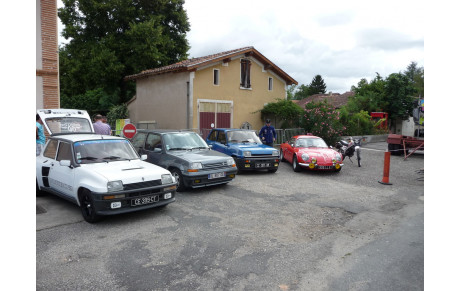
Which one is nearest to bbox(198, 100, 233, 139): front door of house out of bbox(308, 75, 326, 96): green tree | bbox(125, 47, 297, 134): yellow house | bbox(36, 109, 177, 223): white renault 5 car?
bbox(125, 47, 297, 134): yellow house

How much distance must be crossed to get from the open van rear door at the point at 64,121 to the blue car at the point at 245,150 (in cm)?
433

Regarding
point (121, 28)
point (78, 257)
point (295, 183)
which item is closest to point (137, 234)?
point (78, 257)

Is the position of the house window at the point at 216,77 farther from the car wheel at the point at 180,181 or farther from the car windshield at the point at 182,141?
the car wheel at the point at 180,181

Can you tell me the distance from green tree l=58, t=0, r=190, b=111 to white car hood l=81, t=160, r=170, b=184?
61.2ft

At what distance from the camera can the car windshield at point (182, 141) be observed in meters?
9.08

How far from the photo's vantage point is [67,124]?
10539 millimetres

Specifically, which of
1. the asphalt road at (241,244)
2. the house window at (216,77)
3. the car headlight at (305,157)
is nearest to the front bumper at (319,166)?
the car headlight at (305,157)

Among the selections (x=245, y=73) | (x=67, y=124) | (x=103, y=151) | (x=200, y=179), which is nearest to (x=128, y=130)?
(x=67, y=124)

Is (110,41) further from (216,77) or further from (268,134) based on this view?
(268,134)

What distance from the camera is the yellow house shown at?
17.3 metres

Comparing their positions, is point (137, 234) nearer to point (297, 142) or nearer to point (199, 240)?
point (199, 240)

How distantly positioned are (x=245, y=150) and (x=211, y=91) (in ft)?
25.9

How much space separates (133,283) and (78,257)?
3.93ft

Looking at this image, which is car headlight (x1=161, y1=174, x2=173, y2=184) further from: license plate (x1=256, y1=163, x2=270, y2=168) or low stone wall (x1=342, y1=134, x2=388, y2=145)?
low stone wall (x1=342, y1=134, x2=388, y2=145)
